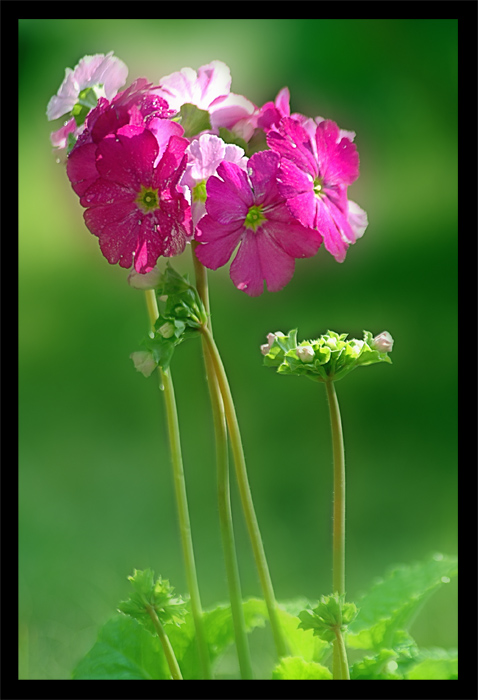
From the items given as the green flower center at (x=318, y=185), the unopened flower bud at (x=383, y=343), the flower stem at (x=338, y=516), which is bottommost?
the flower stem at (x=338, y=516)

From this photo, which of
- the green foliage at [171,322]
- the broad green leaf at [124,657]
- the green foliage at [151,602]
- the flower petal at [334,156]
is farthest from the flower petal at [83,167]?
the broad green leaf at [124,657]

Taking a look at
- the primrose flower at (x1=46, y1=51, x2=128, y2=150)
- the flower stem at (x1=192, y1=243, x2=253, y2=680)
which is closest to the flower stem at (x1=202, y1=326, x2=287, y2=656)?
the flower stem at (x1=192, y1=243, x2=253, y2=680)

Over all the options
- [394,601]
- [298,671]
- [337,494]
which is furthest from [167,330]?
[394,601]

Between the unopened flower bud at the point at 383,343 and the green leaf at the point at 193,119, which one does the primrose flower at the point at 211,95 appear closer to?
the green leaf at the point at 193,119

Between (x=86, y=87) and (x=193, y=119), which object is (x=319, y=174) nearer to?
(x=193, y=119)

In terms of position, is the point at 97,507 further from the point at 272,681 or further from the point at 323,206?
the point at 323,206

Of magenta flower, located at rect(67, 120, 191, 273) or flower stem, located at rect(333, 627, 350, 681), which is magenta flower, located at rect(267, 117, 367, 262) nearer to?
magenta flower, located at rect(67, 120, 191, 273)

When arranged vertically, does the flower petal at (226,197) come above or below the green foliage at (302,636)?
above
